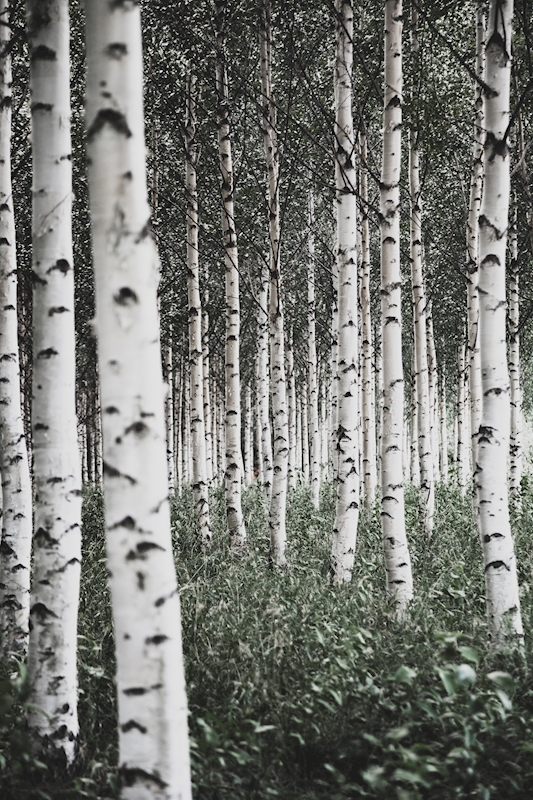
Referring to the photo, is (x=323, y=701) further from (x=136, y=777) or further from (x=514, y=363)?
(x=514, y=363)

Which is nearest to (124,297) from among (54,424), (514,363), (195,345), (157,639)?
(54,424)

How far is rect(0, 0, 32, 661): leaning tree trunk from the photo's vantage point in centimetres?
472

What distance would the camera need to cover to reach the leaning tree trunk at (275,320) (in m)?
8.54

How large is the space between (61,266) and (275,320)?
5589mm

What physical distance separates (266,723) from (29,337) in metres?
13.3

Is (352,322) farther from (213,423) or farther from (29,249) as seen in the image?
(213,423)

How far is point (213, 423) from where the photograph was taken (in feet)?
66.9

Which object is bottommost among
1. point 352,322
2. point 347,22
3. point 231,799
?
point 231,799

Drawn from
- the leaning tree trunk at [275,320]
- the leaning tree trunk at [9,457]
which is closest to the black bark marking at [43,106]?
the leaning tree trunk at [9,457]

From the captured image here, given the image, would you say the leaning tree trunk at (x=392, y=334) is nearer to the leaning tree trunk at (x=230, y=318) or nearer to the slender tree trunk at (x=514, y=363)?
the leaning tree trunk at (x=230, y=318)

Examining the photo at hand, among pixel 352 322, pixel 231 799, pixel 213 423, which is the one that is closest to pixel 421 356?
pixel 352 322

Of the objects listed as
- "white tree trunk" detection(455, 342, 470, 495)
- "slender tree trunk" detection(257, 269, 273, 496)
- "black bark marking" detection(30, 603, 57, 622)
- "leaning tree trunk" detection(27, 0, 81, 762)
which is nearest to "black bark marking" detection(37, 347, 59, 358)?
"leaning tree trunk" detection(27, 0, 81, 762)

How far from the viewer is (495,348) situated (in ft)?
15.4

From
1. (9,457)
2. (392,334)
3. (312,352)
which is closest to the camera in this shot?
(9,457)
